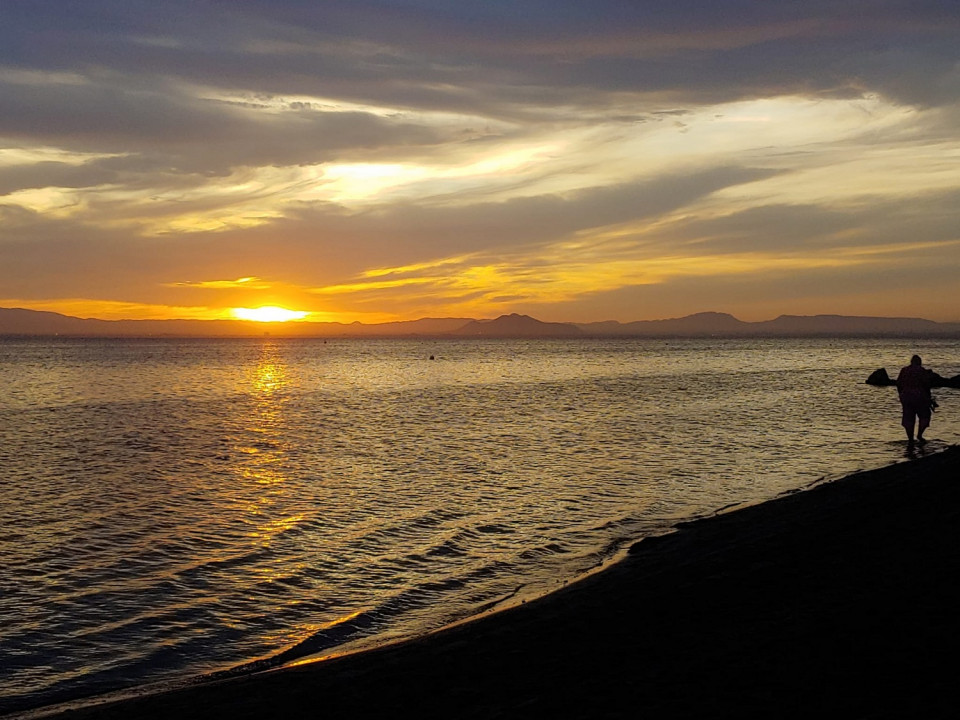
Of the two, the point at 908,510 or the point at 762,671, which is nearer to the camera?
the point at 762,671

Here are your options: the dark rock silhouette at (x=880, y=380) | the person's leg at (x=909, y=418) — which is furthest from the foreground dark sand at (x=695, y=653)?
the dark rock silhouette at (x=880, y=380)

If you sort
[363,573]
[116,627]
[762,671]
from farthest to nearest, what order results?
[363,573]
[116,627]
[762,671]

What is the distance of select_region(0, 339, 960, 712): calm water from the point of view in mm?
11484

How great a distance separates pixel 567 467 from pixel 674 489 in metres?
5.22

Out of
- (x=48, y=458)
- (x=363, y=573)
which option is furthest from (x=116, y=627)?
(x=48, y=458)

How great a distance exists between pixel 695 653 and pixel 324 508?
47.0 ft

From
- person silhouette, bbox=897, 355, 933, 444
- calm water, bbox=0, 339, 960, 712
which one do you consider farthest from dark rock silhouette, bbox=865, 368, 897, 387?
person silhouette, bbox=897, 355, 933, 444

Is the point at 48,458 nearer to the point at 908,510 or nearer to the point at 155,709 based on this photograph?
the point at 155,709

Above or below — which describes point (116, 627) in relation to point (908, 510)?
below

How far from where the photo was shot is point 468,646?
9.38 metres

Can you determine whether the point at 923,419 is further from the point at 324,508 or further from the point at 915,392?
the point at 324,508

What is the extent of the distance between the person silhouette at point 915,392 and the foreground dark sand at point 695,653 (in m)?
15.8

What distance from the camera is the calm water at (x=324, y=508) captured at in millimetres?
11484

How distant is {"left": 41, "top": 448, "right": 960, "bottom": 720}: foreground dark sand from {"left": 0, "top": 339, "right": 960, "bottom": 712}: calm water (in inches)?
71.7
